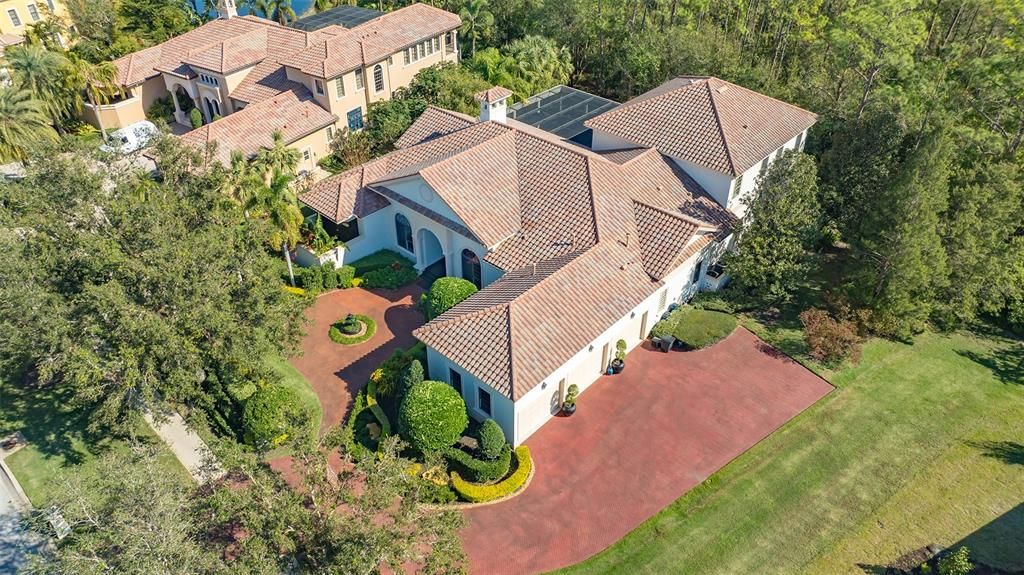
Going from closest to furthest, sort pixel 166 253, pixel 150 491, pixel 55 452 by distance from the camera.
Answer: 1. pixel 150 491
2. pixel 166 253
3. pixel 55 452

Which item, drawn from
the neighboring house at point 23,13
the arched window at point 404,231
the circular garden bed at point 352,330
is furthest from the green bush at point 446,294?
the neighboring house at point 23,13

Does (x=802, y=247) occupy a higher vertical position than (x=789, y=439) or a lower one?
higher

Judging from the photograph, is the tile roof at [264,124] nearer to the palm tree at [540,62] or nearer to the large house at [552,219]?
the large house at [552,219]

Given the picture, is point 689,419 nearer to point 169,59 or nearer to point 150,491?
point 150,491

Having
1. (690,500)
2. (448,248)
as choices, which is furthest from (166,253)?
(690,500)

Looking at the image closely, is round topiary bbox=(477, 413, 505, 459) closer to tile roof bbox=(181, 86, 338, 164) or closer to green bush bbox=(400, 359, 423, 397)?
green bush bbox=(400, 359, 423, 397)

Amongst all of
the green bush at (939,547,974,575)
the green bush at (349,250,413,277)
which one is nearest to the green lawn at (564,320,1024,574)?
the green bush at (939,547,974,575)

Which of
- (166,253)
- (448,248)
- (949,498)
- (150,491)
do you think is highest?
(166,253)
